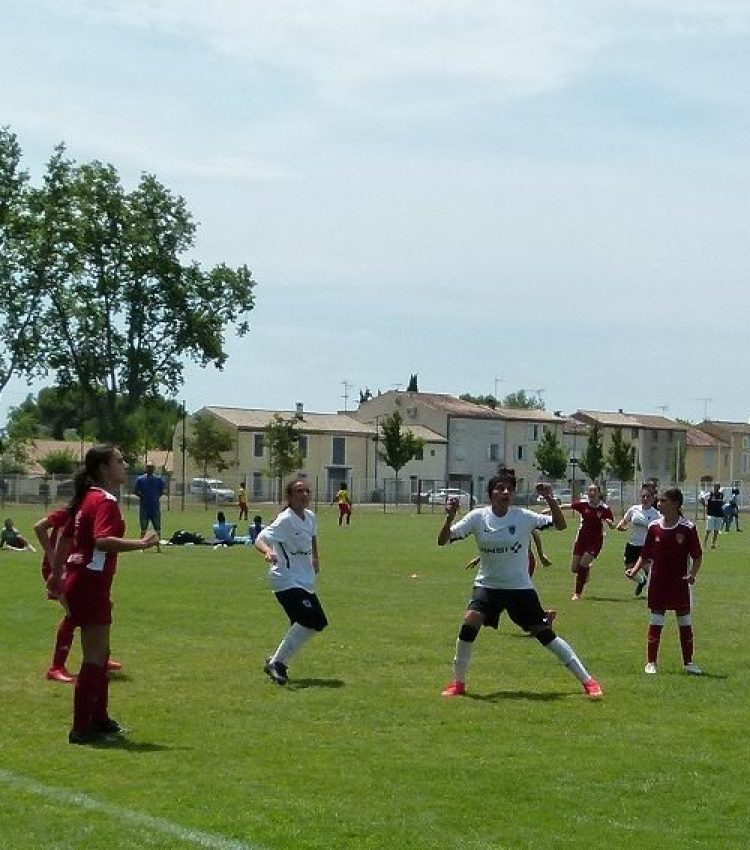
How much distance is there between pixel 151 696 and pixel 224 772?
→ 320 cm

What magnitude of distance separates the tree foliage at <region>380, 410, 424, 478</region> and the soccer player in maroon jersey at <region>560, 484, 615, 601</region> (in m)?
82.0

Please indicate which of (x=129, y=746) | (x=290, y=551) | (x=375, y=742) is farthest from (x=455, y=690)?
(x=129, y=746)

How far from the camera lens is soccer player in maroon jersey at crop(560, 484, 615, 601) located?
23.4 m

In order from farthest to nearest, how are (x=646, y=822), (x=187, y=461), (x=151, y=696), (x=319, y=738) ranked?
(x=187, y=461) → (x=151, y=696) → (x=319, y=738) → (x=646, y=822)

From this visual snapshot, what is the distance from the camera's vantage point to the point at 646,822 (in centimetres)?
797

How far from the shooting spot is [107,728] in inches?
406

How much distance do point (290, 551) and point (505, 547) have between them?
6.68 ft

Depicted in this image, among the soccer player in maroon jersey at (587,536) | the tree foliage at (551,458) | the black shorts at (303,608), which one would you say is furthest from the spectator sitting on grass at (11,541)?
the tree foliage at (551,458)

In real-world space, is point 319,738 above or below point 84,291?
below

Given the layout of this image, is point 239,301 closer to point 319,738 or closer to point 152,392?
point 152,392

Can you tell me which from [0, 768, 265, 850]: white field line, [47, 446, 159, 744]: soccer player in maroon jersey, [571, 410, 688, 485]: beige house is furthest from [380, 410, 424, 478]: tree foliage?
[0, 768, 265, 850]: white field line

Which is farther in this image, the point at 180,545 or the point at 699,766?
the point at 180,545

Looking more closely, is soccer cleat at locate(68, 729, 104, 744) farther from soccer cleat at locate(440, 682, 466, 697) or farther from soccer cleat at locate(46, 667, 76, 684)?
soccer cleat at locate(440, 682, 466, 697)

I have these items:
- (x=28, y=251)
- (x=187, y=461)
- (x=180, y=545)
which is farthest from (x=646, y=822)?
(x=187, y=461)
